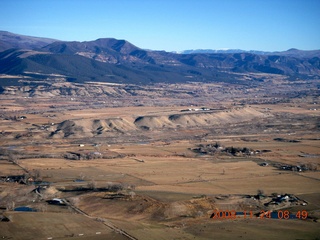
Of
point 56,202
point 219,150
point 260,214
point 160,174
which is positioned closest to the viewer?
point 260,214

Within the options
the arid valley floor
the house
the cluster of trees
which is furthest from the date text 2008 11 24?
the cluster of trees

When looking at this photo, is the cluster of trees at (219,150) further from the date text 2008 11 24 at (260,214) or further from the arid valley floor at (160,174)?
the date text 2008 11 24 at (260,214)

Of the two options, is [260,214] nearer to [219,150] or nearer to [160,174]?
[160,174]

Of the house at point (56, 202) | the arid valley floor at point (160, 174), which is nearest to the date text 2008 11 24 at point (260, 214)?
the arid valley floor at point (160, 174)

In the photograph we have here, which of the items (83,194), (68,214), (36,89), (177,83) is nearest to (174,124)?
(83,194)

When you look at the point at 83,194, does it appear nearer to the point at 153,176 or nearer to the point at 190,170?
the point at 153,176

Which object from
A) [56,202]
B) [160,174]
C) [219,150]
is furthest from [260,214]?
[219,150]

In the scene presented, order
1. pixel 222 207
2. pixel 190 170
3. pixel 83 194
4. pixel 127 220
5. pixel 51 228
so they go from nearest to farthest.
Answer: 1. pixel 51 228
2. pixel 127 220
3. pixel 222 207
4. pixel 83 194
5. pixel 190 170

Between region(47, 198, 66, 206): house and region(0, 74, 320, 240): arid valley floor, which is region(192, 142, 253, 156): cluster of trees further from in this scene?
region(47, 198, 66, 206): house
